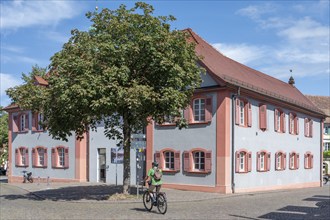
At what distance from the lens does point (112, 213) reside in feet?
45.2

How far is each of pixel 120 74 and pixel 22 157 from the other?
23268 mm

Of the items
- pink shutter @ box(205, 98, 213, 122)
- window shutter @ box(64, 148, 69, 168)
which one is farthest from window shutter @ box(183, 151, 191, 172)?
window shutter @ box(64, 148, 69, 168)

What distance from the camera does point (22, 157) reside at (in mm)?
36688

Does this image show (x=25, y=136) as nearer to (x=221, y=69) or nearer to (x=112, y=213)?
(x=221, y=69)

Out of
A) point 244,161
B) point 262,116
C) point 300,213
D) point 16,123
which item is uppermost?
point 262,116

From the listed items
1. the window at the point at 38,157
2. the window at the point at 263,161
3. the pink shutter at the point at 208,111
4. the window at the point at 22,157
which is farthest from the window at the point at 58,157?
the window at the point at 263,161

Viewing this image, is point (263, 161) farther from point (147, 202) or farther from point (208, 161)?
point (147, 202)

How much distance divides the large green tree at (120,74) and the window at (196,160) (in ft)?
17.7

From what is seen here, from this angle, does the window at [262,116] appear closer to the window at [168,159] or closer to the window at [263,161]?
the window at [263,161]

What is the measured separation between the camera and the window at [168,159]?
2417 centimetres

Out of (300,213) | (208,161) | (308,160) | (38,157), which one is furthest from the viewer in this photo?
(308,160)

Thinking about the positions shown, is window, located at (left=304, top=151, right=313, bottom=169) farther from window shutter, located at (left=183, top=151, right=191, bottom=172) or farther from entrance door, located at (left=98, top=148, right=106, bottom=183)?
entrance door, located at (left=98, top=148, right=106, bottom=183)

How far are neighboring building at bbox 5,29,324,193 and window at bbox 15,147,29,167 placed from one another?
92mm

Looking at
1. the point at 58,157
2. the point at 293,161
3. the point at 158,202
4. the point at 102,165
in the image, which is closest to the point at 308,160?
the point at 293,161
